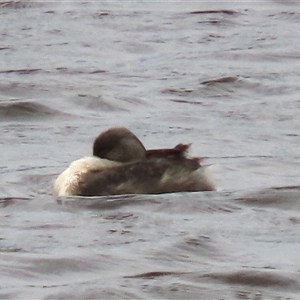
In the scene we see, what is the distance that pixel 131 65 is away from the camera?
14914 millimetres

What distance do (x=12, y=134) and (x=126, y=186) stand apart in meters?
2.28

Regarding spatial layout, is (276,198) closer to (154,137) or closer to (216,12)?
(154,137)

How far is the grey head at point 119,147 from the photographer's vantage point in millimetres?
9984

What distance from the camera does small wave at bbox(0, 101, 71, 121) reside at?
1255 centimetres

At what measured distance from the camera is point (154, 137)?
11.9 m

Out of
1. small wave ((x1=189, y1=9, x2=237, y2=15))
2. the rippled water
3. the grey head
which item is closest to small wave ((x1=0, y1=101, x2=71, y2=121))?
the rippled water

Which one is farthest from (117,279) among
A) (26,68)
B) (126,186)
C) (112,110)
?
(26,68)

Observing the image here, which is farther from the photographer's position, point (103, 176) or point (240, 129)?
point (240, 129)

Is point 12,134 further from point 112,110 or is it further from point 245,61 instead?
point 245,61

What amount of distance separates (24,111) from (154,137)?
136 cm

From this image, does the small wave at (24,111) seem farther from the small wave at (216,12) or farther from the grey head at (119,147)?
the small wave at (216,12)

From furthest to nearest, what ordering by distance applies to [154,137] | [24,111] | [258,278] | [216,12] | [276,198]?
[216,12]
[24,111]
[154,137]
[276,198]
[258,278]

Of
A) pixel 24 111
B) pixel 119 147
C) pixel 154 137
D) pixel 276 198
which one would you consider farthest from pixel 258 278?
pixel 24 111

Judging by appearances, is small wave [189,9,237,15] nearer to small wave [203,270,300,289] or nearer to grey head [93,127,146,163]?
grey head [93,127,146,163]
